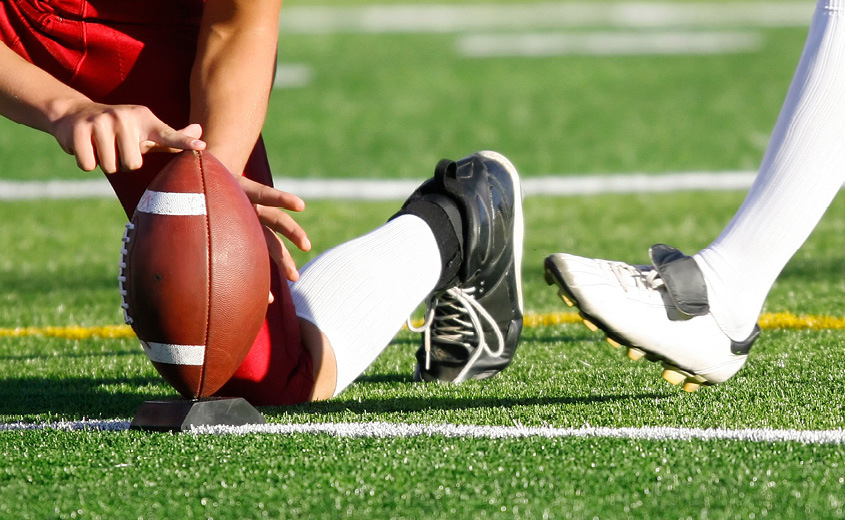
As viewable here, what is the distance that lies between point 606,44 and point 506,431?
33.4 ft

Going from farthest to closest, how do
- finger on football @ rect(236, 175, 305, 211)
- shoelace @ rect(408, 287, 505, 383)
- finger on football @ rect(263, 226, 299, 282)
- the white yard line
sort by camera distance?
1. the white yard line
2. shoelace @ rect(408, 287, 505, 383)
3. finger on football @ rect(263, 226, 299, 282)
4. finger on football @ rect(236, 175, 305, 211)

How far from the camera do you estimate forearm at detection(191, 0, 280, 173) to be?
2.01 metres

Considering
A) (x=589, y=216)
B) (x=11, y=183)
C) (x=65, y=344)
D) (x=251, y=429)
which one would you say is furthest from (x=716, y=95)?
(x=251, y=429)

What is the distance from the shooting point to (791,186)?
6.59 feet

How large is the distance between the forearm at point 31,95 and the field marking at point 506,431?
511 millimetres

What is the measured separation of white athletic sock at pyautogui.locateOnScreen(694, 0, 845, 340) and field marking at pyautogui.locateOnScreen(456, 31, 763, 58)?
8.88 meters

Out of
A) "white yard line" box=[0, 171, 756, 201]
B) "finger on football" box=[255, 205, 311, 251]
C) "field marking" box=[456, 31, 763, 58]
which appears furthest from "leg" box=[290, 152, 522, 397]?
"field marking" box=[456, 31, 763, 58]

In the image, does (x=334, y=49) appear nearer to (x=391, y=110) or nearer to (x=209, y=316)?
(x=391, y=110)

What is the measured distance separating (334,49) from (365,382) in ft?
30.7

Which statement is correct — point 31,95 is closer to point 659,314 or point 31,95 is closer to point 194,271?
point 194,271

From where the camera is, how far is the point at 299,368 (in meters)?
2.11

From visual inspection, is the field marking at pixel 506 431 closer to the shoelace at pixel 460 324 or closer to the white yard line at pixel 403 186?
the shoelace at pixel 460 324

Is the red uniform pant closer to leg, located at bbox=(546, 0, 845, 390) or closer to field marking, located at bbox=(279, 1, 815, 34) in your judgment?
leg, located at bbox=(546, 0, 845, 390)

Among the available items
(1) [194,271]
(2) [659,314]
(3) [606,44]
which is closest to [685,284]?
(2) [659,314]
